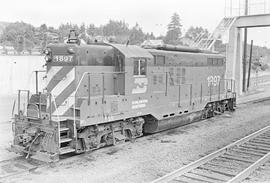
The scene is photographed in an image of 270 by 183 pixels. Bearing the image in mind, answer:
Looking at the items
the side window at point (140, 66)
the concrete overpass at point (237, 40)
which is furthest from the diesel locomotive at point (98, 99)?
the concrete overpass at point (237, 40)

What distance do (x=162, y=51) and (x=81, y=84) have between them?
402cm

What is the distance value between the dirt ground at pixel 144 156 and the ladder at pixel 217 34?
9.65 meters

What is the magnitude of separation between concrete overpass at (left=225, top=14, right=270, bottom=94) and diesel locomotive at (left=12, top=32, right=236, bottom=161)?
1126 centimetres

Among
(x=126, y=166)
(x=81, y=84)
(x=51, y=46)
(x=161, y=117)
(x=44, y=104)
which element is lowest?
(x=126, y=166)

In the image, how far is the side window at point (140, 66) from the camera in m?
10.3

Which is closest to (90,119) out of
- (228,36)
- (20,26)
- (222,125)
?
(222,125)

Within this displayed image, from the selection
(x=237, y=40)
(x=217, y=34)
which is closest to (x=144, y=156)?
(x=217, y=34)

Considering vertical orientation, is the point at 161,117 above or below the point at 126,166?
above

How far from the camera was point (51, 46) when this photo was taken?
9.25m

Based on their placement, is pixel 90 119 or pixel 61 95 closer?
pixel 90 119

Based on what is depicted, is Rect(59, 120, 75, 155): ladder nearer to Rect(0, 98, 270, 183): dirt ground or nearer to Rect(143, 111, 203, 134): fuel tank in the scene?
Rect(0, 98, 270, 183): dirt ground

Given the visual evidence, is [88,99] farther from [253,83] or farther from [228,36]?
[253,83]

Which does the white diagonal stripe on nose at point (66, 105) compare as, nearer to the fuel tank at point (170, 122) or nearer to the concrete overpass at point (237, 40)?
the fuel tank at point (170, 122)

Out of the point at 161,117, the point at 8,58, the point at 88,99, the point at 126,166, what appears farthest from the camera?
the point at 8,58
